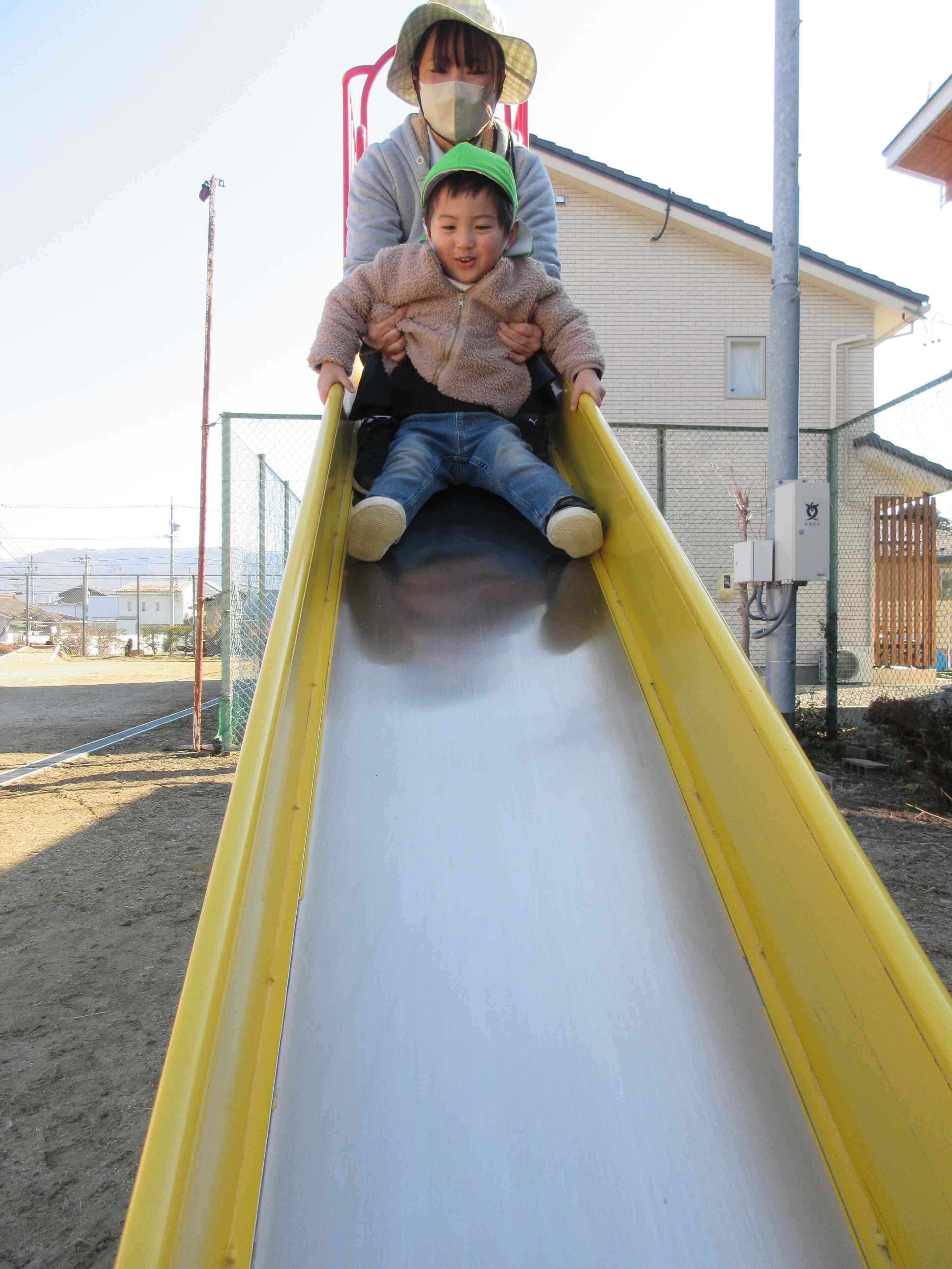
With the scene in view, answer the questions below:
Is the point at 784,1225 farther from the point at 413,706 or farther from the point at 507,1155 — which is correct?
the point at 413,706

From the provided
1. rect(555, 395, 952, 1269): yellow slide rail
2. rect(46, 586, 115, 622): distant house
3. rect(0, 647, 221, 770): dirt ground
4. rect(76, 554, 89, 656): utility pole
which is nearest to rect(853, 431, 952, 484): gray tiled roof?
rect(555, 395, 952, 1269): yellow slide rail

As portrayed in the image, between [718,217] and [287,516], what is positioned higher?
[718,217]

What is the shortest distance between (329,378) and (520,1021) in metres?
1.84

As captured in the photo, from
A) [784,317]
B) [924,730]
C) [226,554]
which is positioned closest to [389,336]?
[784,317]

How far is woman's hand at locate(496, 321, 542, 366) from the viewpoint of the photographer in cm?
248

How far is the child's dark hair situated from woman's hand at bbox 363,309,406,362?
0.97 feet

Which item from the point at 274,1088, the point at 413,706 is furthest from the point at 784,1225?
the point at 413,706

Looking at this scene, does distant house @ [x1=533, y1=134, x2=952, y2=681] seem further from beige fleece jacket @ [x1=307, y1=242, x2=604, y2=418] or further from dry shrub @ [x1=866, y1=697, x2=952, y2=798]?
beige fleece jacket @ [x1=307, y1=242, x2=604, y2=418]

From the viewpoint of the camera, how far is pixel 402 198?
9.07 ft

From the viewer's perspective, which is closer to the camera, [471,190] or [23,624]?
[471,190]

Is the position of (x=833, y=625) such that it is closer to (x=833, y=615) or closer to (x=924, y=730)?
(x=833, y=615)

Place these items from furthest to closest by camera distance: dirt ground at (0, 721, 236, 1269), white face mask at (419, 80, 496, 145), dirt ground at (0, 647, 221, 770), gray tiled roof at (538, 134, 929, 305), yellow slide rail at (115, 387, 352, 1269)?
1. gray tiled roof at (538, 134, 929, 305)
2. dirt ground at (0, 647, 221, 770)
3. white face mask at (419, 80, 496, 145)
4. dirt ground at (0, 721, 236, 1269)
5. yellow slide rail at (115, 387, 352, 1269)

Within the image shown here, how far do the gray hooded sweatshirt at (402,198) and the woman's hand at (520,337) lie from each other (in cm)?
32

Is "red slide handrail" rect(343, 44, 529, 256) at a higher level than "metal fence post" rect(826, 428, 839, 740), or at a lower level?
higher
